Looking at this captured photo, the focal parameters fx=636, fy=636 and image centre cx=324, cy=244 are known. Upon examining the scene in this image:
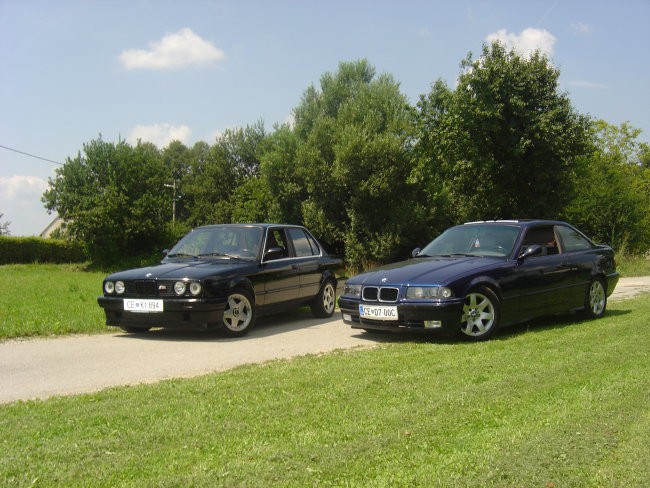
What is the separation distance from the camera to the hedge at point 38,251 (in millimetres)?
37406

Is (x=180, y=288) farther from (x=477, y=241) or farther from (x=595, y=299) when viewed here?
(x=595, y=299)

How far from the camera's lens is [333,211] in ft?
96.2

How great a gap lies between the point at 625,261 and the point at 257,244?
19244 millimetres

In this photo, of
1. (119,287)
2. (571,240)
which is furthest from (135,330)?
(571,240)

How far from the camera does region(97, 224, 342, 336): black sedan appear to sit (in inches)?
325

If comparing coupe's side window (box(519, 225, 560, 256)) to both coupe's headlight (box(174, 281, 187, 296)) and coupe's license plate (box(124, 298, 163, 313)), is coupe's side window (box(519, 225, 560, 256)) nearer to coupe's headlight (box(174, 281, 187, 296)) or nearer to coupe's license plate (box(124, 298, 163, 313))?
coupe's headlight (box(174, 281, 187, 296))

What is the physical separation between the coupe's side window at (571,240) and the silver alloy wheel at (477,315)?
2207 millimetres

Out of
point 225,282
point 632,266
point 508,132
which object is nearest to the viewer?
point 225,282

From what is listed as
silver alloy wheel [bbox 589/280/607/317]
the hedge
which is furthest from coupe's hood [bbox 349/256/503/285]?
the hedge

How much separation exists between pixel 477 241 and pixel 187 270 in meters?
4.05

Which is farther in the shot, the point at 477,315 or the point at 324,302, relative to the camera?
the point at 324,302

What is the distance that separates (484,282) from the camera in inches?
311

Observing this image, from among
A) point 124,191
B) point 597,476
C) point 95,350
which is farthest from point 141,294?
point 124,191

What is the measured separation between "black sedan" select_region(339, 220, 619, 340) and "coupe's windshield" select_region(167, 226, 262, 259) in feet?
6.37
